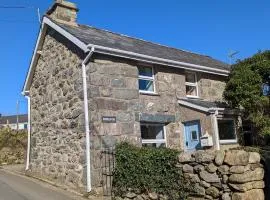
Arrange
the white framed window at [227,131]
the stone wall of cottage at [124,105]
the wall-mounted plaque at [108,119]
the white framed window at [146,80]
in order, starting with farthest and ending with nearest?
the white framed window at [227,131] → the white framed window at [146,80] → the wall-mounted plaque at [108,119] → the stone wall of cottage at [124,105]

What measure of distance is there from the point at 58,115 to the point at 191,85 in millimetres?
6065

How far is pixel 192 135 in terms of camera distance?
51.6 feet

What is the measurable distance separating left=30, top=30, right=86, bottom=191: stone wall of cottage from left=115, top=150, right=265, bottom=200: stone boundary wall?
457cm

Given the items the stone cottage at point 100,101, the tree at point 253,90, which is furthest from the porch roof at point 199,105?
the tree at point 253,90

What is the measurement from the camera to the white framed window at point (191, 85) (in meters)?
17.1

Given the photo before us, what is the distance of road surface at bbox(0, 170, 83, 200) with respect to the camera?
11.9 metres

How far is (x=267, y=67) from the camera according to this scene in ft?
51.5

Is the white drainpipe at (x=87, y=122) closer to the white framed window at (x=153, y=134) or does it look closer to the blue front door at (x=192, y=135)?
Answer: the white framed window at (x=153, y=134)

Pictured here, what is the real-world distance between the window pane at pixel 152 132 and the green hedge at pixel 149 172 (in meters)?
2.71

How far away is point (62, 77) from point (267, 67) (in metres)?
8.29

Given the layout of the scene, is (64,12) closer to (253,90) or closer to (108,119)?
(108,119)

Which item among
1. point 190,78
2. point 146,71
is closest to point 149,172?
point 146,71

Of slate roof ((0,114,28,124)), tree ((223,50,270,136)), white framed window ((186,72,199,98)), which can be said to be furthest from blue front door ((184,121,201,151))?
slate roof ((0,114,28,124))

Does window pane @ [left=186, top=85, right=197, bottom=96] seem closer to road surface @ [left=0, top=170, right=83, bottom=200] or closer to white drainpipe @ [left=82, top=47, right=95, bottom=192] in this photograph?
white drainpipe @ [left=82, top=47, right=95, bottom=192]
